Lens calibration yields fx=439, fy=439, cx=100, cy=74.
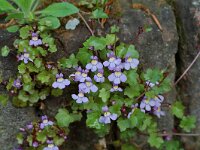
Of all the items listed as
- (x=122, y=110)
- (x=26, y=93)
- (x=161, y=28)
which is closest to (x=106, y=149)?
(x=122, y=110)

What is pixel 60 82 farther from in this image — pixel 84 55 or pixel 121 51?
pixel 121 51

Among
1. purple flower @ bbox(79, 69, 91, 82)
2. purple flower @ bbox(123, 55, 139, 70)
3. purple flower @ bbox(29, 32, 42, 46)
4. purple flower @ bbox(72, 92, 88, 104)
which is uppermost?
purple flower @ bbox(29, 32, 42, 46)

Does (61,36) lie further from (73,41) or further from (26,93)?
(26,93)

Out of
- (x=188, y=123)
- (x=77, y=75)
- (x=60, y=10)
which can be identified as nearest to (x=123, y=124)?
(x=77, y=75)

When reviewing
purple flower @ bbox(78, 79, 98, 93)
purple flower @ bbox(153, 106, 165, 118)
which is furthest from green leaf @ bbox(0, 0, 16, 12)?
purple flower @ bbox(153, 106, 165, 118)

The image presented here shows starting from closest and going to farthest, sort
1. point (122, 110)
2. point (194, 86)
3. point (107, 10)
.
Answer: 1. point (122, 110)
2. point (107, 10)
3. point (194, 86)

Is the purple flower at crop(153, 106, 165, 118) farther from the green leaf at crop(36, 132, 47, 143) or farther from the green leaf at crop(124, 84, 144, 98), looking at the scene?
the green leaf at crop(36, 132, 47, 143)
